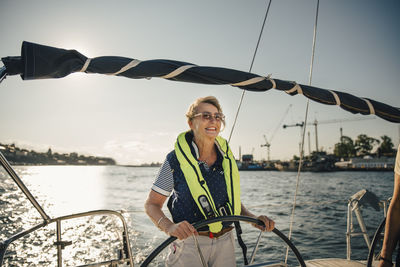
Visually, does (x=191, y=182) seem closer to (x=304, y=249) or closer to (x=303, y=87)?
(x=303, y=87)

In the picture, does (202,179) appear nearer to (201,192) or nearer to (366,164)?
A: (201,192)

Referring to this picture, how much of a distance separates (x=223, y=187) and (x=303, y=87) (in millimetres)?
1248

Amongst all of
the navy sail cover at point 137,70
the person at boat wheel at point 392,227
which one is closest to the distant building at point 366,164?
the navy sail cover at point 137,70

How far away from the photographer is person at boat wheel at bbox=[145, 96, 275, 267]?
1.54m

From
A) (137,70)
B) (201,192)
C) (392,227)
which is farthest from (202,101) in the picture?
(392,227)

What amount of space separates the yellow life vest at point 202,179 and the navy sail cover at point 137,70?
441 millimetres

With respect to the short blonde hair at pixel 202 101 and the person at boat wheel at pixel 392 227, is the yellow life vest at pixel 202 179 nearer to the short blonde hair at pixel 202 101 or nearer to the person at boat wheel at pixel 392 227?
the short blonde hair at pixel 202 101

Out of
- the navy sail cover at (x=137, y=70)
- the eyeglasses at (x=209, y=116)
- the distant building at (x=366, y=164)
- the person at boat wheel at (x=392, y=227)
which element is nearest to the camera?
the navy sail cover at (x=137, y=70)

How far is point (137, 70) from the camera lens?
1606 mm

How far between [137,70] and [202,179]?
0.78 metres

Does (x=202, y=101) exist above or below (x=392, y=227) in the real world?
above

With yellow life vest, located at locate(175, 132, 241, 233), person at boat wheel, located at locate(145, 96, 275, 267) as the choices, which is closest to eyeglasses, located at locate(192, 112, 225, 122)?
person at boat wheel, located at locate(145, 96, 275, 267)

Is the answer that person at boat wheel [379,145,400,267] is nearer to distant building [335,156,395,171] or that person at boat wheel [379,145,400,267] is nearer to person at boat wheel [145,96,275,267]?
person at boat wheel [145,96,275,267]

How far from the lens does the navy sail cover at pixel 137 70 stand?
1381 millimetres
